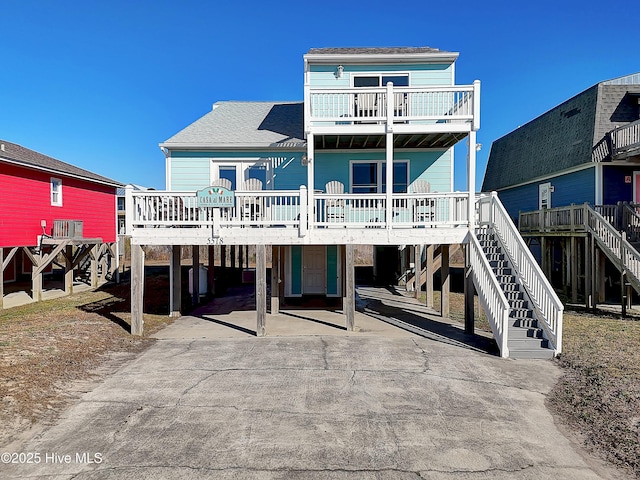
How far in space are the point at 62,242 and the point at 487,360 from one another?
58.3ft

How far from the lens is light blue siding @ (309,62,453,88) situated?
1334 cm

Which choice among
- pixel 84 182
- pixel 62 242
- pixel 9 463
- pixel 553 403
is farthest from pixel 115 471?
pixel 84 182

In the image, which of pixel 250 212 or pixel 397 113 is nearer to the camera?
pixel 250 212

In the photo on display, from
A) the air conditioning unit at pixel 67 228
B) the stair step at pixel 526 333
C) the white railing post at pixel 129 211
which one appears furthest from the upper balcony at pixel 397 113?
the air conditioning unit at pixel 67 228

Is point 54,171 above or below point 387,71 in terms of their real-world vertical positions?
below

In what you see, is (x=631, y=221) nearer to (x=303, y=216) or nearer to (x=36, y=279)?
(x=303, y=216)

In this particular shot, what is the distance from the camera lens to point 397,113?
12.1 m

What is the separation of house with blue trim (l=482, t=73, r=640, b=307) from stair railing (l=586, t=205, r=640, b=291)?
0.08ft

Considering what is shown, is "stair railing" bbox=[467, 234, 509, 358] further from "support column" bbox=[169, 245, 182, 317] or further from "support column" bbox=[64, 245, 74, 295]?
"support column" bbox=[64, 245, 74, 295]

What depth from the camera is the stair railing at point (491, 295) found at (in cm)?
827

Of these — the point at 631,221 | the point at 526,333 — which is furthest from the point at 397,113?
the point at 631,221

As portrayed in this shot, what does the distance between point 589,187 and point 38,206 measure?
2395 centimetres

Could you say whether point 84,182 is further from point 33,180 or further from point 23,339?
point 23,339

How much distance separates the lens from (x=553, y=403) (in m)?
6.04
